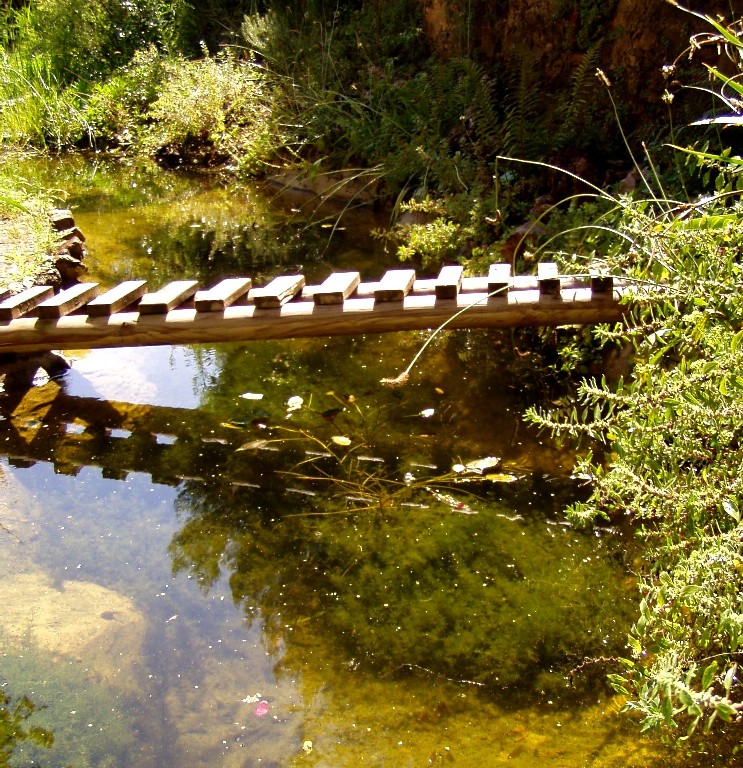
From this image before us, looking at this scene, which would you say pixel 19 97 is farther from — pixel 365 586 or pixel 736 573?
pixel 736 573

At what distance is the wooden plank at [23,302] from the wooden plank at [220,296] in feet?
2.87

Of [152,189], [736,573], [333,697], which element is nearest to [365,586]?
[333,697]

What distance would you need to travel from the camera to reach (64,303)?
4020 mm

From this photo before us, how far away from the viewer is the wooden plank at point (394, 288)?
12.4 feet

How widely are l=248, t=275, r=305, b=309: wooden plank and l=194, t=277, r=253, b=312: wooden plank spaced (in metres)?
0.09

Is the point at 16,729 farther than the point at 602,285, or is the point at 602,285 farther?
the point at 602,285

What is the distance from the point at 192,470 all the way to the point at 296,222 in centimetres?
353

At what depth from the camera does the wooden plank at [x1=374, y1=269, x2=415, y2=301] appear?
3768mm

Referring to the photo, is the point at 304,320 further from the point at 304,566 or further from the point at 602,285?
the point at 602,285

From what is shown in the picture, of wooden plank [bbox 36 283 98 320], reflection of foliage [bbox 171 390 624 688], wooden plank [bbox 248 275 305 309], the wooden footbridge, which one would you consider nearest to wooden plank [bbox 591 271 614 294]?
the wooden footbridge

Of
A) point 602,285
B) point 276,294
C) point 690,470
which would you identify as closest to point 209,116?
point 276,294

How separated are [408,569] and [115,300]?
1.95 m

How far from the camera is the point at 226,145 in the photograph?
8.26 metres

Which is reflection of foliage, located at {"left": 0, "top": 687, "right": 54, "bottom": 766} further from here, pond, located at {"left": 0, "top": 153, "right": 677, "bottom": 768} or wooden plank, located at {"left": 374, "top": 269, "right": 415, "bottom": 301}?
wooden plank, located at {"left": 374, "top": 269, "right": 415, "bottom": 301}
